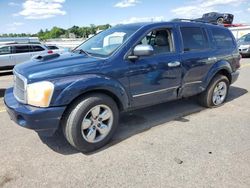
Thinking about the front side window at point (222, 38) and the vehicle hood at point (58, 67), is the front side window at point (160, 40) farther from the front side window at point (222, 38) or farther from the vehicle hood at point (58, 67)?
the front side window at point (222, 38)

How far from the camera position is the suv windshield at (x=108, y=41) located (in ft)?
13.8

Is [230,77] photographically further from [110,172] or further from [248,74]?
[248,74]

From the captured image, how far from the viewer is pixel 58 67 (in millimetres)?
3564

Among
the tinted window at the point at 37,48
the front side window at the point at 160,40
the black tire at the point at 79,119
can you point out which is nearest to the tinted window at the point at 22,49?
the tinted window at the point at 37,48

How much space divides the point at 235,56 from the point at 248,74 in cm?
466

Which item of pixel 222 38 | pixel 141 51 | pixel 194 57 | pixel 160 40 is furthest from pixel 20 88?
pixel 222 38

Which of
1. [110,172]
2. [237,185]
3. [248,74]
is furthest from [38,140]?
[248,74]

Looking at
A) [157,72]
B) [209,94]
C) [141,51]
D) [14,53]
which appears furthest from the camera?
[14,53]

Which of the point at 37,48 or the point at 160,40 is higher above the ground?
the point at 160,40

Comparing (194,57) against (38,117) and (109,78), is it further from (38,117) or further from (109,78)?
(38,117)

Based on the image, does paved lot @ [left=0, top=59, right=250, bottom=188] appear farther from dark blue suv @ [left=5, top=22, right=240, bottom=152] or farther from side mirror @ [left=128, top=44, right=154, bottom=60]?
side mirror @ [left=128, top=44, right=154, bottom=60]

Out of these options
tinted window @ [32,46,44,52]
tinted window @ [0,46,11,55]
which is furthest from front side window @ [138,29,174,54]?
tinted window @ [32,46,44,52]

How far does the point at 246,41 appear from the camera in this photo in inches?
658

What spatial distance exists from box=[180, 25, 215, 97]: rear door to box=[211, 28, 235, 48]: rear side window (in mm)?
341
